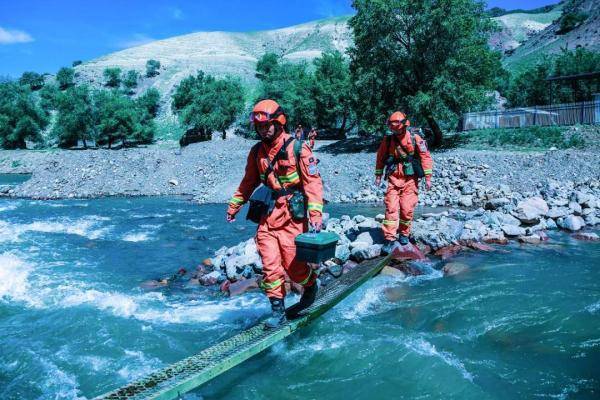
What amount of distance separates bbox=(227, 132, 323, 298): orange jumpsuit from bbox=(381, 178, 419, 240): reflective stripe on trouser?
3.20 metres

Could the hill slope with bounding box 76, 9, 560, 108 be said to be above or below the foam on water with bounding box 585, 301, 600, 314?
above

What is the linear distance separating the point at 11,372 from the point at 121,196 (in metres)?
20.0

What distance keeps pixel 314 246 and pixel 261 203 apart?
866 millimetres

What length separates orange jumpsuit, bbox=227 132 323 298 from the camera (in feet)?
15.9

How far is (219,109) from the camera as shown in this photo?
4328 centimetres

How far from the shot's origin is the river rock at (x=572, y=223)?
10.3 m

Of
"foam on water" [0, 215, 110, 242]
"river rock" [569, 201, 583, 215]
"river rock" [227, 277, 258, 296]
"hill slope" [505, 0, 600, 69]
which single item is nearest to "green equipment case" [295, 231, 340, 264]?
"river rock" [227, 277, 258, 296]

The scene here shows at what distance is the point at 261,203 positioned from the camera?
5.02 m

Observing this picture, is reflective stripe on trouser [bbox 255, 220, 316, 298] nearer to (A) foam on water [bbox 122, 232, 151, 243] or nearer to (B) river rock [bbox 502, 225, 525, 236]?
(B) river rock [bbox 502, 225, 525, 236]

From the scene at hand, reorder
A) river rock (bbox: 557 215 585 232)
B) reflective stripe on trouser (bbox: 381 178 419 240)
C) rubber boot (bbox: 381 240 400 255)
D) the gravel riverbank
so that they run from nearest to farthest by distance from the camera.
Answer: reflective stripe on trouser (bbox: 381 178 419 240), rubber boot (bbox: 381 240 400 255), river rock (bbox: 557 215 585 232), the gravel riverbank

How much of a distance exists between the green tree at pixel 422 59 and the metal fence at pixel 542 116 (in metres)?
3.36

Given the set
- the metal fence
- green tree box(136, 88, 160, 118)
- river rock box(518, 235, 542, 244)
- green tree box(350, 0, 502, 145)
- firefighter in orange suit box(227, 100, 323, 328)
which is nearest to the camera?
firefighter in orange suit box(227, 100, 323, 328)

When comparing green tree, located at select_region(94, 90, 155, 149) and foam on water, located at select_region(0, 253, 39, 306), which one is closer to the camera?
foam on water, located at select_region(0, 253, 39, 306)

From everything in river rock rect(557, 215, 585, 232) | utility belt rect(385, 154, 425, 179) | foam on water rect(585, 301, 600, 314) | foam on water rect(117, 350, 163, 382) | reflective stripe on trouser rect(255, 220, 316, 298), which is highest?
utility belt rect(385, 154, 425, 179)
